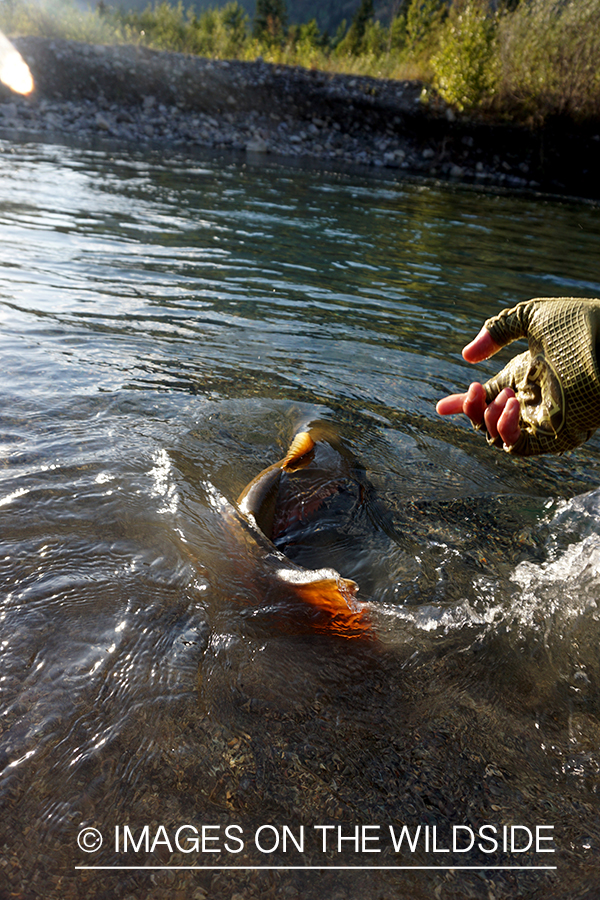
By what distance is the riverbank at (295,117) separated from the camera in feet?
73.7

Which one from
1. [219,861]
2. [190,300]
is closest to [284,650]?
[219,861]

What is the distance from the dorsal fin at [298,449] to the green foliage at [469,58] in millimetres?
27100

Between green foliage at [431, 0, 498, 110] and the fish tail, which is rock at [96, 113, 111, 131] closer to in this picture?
green foliage at [431, 0, 498, 110]

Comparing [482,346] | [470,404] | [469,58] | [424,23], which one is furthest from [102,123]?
[470,404]

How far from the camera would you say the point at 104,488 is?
283 cm

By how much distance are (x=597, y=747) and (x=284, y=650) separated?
1111mm

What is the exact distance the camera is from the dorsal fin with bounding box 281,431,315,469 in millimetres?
3227

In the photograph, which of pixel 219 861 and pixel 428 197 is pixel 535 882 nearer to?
pixel 219 861

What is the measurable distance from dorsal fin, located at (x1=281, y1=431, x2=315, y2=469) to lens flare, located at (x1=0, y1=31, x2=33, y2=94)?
25.8 metres

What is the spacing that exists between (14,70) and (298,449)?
2815 centimetres

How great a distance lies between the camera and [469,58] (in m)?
23.8

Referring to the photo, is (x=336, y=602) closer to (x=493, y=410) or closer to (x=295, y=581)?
(x=295, y=581)

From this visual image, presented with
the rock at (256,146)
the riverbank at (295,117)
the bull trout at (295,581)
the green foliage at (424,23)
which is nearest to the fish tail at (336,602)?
the bull trout at (295,581)

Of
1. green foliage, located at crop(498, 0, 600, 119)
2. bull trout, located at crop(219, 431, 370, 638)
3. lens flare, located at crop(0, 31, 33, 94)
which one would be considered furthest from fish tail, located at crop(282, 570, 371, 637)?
lens flare, located at crop(0, 31, 33, 94)
